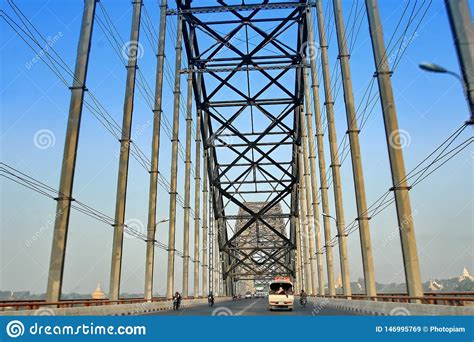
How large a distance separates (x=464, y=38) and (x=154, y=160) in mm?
29966

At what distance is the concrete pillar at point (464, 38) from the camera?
11.0 metres

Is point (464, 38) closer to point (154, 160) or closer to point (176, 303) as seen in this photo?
point (154, 160)

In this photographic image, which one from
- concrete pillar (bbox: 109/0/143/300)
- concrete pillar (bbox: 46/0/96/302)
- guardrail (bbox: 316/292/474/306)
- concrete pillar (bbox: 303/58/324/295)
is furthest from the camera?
concrete pillar (bbox: 303/58/324/295)

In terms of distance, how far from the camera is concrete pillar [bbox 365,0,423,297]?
62.1ft

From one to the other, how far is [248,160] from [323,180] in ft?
103

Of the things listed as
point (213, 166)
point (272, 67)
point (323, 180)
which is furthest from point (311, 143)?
point (213, 166)

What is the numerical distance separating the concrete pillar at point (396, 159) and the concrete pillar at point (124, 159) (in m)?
18.0

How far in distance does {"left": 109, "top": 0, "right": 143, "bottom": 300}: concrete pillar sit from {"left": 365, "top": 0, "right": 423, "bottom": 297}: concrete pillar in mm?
18008

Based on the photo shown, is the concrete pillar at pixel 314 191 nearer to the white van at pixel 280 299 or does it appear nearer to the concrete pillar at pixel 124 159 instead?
the white van at pixel 280 299

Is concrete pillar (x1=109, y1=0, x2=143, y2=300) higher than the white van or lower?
higher

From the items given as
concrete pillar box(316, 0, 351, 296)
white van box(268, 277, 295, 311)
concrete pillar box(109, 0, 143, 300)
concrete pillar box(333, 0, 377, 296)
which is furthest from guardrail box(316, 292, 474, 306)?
concrete pillar box(109, 0, 143, 300)

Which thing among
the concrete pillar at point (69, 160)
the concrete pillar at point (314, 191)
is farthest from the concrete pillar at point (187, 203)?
the concrete pillar at point (69, 160)

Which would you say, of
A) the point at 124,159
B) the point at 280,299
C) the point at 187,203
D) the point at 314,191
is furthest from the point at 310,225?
the point at 124,159

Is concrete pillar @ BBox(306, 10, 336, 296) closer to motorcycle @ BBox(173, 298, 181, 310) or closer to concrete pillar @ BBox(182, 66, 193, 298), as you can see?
motorcycle @ BBox(173, 298, 181, 310)
